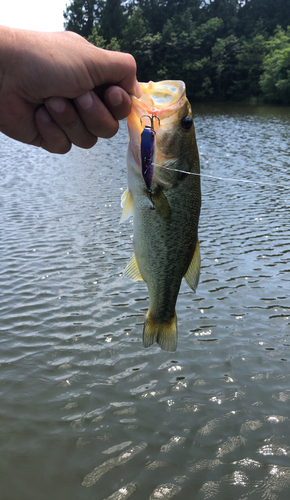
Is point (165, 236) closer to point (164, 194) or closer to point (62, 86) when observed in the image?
point (164, 194)

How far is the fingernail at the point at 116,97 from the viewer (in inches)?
84.8

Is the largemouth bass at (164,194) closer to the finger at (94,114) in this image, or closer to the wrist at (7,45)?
the finger at (94,114)

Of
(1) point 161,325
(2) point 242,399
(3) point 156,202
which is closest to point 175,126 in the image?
(3) point 156,202

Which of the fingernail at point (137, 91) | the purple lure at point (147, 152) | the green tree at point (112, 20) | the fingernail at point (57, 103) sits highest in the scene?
the green tree at point (112, 20)

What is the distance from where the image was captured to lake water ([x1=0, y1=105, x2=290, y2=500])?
3.98 meters

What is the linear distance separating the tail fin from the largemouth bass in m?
0.18

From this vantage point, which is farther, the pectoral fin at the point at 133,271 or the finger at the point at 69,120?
the pectoral fin at the point at 133,271

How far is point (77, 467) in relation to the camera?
13.3 ft

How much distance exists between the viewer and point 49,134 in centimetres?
248

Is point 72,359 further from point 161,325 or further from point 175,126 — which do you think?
point 175,126

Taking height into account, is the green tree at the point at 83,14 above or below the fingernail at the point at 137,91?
above

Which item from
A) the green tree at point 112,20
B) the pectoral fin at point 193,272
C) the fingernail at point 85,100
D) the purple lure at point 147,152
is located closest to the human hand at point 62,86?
the fingernail at point 85,100

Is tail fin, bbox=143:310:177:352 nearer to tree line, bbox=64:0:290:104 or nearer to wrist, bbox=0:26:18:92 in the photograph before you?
wrist, bbox=0:26:18:92

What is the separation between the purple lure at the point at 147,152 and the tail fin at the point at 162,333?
3.72 feet
